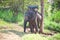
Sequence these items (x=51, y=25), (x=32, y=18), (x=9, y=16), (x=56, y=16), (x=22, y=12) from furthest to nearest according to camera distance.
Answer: (x=56, y=16) < (x=51, y=25) < (x=9, y=16) < (x=22, y=12) < (x=32, y=18)

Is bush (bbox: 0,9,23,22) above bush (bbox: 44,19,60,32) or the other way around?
above

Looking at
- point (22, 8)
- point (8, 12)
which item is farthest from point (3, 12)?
point (22, 8)

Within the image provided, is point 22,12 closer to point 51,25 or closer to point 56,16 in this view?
point 51,25

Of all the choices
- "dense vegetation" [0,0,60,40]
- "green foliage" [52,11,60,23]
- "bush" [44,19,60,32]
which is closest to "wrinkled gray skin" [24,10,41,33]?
"dense vegetation" [0,0,60,40]

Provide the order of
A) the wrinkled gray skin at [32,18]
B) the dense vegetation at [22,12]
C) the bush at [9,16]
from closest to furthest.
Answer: the wrinkled gray skin at [32,18]
the dense vegetation at [22,12]
the bush at [9,16]

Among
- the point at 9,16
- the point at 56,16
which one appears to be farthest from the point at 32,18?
the point at 56,16

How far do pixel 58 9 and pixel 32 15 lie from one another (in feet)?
5.73

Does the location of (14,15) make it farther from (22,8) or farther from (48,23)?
(48,23)

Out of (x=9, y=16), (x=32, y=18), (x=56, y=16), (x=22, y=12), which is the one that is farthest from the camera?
(x=56, y=16)

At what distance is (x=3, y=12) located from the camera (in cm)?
570

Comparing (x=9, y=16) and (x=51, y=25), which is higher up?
(x=9, y=16)

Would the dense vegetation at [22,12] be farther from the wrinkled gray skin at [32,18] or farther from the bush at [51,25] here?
the wrinkled gray skin at [32,18]

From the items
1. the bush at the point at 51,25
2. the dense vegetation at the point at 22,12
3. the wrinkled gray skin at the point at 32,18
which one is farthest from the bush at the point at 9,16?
the wrinkled gray skin at the point at 32,18

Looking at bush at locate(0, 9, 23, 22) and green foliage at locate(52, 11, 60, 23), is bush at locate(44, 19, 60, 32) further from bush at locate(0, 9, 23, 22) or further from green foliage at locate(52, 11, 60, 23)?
bush at locate(0, 9, 23, 22)
